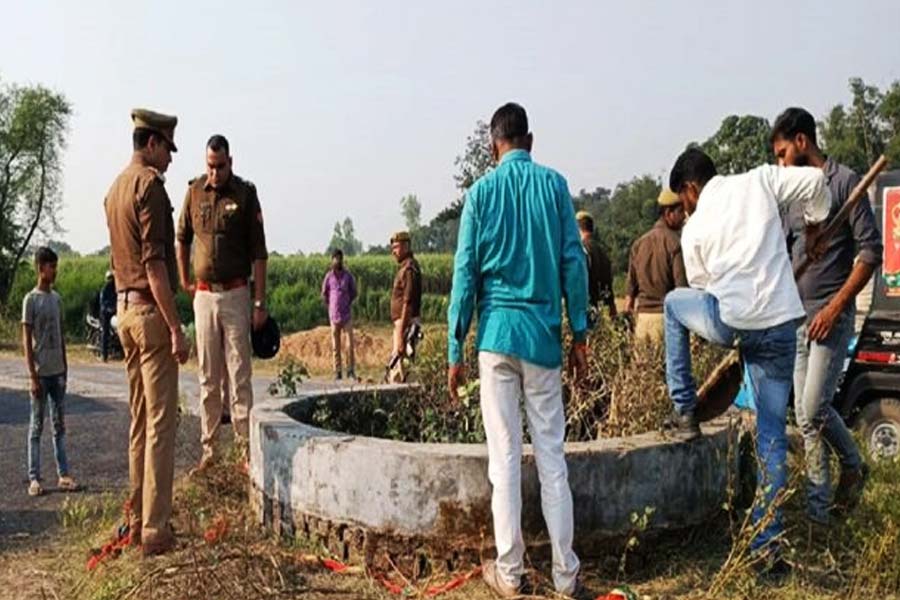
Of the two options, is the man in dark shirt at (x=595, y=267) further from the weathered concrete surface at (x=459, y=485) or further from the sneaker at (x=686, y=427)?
the sneaker at (x=686, y=427)

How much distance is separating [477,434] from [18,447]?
5675mm

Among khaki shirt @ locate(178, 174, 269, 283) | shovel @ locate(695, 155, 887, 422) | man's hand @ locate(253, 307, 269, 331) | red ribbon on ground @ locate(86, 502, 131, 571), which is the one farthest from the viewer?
man's hand @ locate(253, 307, 269, 331)

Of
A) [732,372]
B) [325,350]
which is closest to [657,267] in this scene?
[732,372]

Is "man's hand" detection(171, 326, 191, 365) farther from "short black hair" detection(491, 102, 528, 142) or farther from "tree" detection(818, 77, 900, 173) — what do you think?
"tree" detection(818, 77, 900, 173)

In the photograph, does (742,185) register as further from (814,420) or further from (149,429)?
(149,429)

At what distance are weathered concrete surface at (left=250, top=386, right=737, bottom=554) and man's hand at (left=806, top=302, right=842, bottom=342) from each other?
0.67 metres

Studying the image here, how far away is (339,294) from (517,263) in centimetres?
1230

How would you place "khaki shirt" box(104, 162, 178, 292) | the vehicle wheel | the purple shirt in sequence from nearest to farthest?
1. "khaki shirt" box(104, 162, 178, 292)
2. the vehicle wheel
3. the purple shirt

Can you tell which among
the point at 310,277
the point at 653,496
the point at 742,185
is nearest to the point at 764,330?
the point at 742,185

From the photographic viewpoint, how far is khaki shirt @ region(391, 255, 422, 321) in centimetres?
1057

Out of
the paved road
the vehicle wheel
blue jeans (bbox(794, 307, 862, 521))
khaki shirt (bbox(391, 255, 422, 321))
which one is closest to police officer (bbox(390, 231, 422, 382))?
khaki shirt (bbox(391, 255, 422, 321))

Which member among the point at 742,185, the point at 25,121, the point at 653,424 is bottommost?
the point at 653,424

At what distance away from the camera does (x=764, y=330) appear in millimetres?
4137

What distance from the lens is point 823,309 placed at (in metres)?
4.70
